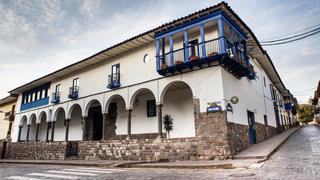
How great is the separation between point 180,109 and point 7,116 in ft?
83.0

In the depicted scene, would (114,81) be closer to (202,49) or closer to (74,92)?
(74,92)

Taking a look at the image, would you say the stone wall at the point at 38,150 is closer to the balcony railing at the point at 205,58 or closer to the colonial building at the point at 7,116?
the colonial building at the point at 7,116

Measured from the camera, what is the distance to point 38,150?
2002 centimetres

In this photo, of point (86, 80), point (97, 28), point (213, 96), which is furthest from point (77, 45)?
point (213, 96)

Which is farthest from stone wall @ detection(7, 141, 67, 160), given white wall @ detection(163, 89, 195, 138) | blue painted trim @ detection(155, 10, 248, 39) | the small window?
blue painted trim @ detection(155, 10, 248, 39)

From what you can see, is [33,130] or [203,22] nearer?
[203,22]

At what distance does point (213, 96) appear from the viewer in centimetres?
1192

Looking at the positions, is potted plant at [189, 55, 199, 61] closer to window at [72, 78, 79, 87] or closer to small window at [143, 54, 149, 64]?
small window at [143, 54, 149, 64]

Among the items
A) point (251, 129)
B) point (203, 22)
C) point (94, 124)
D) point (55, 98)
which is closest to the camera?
point (203, 22)

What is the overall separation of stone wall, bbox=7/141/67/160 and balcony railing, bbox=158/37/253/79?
10.5 m

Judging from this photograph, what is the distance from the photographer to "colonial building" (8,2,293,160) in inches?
464

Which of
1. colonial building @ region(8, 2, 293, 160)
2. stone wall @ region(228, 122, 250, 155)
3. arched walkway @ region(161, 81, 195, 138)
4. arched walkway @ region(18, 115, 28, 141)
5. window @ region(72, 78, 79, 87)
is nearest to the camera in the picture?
stone wall @ region(228, 122, 250, 155)

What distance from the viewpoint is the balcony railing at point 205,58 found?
1183cm

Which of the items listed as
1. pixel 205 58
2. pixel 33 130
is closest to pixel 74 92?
pixel 33 130
